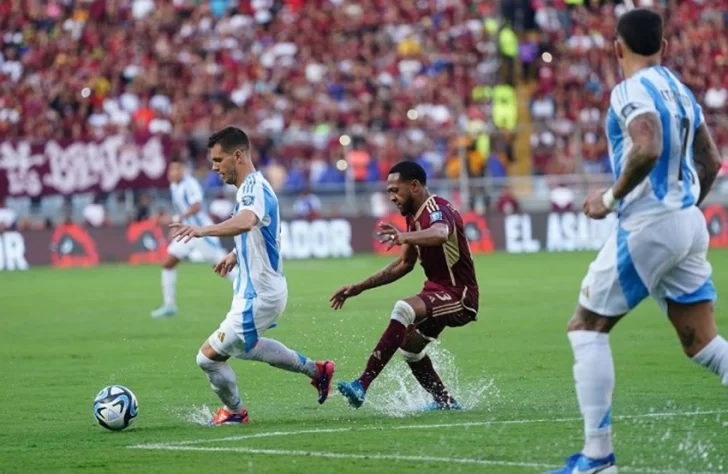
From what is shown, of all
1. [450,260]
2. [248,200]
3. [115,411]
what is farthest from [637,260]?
[115,411]

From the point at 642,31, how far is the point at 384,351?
12.2ft

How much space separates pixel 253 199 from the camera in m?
9.48

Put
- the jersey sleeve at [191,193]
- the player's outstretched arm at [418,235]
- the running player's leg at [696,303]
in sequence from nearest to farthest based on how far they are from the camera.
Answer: the running player's leg at [696,303] → the player's outstretched arm at [418,235] → the jersey sleeve at [191,193]

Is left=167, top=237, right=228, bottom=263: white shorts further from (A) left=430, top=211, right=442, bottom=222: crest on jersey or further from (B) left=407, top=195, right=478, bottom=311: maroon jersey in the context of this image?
(A) left=430, top=211, right=442, bottom=222: crest on jersey

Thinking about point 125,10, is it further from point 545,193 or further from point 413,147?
point 545,193

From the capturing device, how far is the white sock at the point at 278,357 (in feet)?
32.6

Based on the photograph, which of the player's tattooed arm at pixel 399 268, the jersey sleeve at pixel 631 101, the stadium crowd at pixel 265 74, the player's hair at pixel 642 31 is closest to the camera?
the jersey sleeve at pixel 631 101

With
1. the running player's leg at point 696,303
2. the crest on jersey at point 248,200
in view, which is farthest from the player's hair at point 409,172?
the running player's leg at point 696,303

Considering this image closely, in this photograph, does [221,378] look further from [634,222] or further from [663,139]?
→ [663,139]

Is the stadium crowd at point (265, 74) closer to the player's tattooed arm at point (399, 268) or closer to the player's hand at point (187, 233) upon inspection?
the player's tattooed arm at point (399, 268)

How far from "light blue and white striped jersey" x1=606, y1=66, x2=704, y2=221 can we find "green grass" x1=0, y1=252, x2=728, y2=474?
4.81 feet

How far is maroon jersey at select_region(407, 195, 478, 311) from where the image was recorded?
33.6 ft

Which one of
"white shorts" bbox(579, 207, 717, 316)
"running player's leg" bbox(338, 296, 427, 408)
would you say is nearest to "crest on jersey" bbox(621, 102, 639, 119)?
"white shorts" bbox(579, 207, 717, 316)

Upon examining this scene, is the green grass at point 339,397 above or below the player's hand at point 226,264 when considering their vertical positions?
below
